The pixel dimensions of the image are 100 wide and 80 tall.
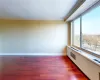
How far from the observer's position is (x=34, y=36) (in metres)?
6.84

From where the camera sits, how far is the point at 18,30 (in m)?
6.80

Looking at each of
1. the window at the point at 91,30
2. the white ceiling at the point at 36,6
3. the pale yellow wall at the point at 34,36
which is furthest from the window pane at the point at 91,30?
the pale yellow wall at the point at 34,36

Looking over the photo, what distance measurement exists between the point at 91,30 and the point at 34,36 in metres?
3.74

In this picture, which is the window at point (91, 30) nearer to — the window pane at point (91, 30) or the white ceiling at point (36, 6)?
the window pane at point (91, 30)

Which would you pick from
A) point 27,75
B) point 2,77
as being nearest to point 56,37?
point 27,75

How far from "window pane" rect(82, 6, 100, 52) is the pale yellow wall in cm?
241

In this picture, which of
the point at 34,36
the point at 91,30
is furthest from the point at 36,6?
the point at 34,36

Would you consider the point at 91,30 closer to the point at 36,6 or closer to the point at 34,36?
the point at 36,6

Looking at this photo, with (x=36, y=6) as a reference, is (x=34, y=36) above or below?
below

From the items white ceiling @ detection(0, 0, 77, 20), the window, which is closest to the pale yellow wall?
white ceiling @ detection(0, 0, 77, 20)

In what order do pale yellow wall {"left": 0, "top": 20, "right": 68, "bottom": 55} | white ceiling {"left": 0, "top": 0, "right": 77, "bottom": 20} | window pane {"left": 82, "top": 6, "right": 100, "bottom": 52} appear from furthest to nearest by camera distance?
1. pale yellow wall {"left": 0, "top": 20, "right": 68, "bottom": 55}
2. white ceiling {"left": 0, "top": 0, "right": 77, "bottom": 20}
3. window pane {"left": 82, "top": 6, "right": 100, "bottom": 52}

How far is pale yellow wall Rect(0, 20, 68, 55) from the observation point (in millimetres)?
6766

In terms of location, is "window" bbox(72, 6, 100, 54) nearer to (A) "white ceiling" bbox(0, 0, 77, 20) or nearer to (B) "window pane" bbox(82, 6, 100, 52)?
(B) "window pane" bbox(82, 6, 100, 52)

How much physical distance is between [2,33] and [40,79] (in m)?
4.53
